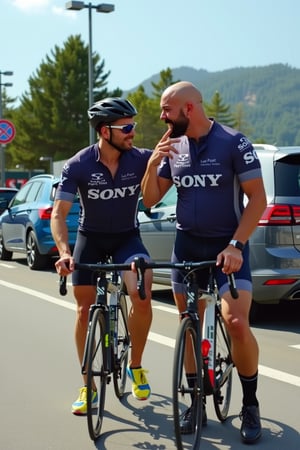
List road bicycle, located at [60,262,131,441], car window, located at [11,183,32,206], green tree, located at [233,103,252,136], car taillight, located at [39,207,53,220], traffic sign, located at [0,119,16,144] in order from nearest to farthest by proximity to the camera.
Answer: road bicycle, located at [60,262,131,441]
car taillight, located at [39,207,53,220]
car window, located at [11,183,32,206]
traffic sign, located at [0,119,16,144]
green tree, located at [233,103,252,136]

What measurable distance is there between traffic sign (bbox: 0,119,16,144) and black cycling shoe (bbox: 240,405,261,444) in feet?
67.7

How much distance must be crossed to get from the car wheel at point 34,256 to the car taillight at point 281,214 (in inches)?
261

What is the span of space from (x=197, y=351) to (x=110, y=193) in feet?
3.99

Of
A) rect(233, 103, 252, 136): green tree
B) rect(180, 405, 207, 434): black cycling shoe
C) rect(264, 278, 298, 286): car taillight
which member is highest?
rect(233, 103, 252, 136): green tree

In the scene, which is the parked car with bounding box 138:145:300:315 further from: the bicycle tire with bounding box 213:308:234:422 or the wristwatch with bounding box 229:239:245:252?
the wristwatch with bounding box 229:239:245:252

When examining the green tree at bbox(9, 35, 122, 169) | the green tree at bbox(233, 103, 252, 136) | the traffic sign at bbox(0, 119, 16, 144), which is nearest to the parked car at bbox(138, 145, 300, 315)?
the traffic sign at bbox(0, 119, 16, 144)

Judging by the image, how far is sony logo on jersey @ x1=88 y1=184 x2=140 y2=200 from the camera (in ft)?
15.1

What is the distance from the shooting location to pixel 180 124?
4.05 meters

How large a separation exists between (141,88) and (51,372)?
9093 cm

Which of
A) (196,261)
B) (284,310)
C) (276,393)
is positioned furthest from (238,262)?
(284,310)

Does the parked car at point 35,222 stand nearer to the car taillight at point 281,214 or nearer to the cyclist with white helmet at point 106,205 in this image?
the car taillight at point 281,214

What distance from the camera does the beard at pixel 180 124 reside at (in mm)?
4035

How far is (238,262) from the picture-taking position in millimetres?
3777

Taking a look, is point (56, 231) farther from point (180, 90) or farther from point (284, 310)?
point (284, 310)
